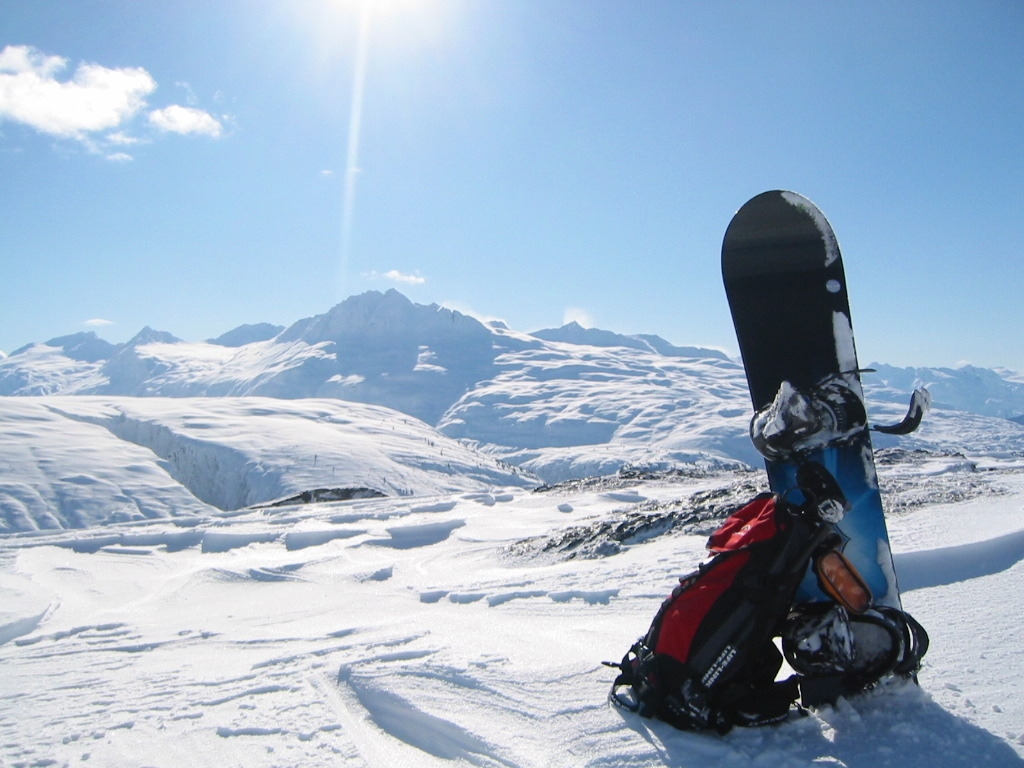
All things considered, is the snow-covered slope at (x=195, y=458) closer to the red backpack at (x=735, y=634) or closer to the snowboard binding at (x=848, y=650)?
the red backpack at (x=735, y=634)

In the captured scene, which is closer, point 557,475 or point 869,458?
point 869,458

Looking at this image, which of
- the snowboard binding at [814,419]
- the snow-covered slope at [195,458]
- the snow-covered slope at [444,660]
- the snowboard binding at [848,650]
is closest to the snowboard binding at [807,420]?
the snowboard binding at [814,419]

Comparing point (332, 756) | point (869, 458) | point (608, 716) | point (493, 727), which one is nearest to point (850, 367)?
point (869, 458)

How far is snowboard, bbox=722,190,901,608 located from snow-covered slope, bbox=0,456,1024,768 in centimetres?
57

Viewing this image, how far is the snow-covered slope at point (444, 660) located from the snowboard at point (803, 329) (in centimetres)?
57

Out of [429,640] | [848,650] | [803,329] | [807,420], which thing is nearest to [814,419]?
[807,420]

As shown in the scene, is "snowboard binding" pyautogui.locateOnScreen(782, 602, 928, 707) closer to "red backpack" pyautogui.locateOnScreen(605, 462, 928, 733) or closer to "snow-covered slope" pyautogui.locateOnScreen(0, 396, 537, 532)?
"red backpack" pyautogui.locateOnScreen(605, 462, 928, 733)

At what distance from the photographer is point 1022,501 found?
6.74 meters

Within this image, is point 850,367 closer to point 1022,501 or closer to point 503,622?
point 503,622

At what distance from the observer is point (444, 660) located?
10.8ft

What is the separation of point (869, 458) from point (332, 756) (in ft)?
9.39

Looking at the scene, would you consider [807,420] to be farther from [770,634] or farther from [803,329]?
[770,634]

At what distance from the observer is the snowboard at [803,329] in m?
3.22

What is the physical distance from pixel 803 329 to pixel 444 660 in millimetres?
2631
